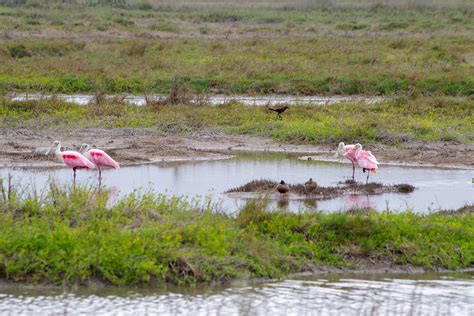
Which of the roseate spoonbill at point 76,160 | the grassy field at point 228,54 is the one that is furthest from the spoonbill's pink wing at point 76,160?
the grassy field at point 228,54

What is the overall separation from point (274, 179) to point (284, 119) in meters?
5.86

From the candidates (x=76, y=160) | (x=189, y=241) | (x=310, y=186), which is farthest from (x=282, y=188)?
(x=189, y=241)

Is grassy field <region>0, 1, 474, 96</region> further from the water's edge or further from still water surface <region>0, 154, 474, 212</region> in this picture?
still water surface <region>0, 154, 474, 212</region>

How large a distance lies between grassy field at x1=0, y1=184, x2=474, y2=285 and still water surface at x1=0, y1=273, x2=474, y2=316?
17cm

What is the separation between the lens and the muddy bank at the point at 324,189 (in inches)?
539

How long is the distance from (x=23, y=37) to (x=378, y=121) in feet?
79.0

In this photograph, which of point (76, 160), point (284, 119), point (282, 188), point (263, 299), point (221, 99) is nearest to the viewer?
point (263, 299)

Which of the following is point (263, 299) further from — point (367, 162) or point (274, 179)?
point (367, 162)

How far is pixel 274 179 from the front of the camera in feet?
48.9

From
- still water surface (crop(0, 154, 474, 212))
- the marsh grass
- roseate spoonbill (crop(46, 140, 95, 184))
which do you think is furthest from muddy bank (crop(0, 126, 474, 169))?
the marsh grass

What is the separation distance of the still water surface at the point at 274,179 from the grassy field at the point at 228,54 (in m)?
6.75

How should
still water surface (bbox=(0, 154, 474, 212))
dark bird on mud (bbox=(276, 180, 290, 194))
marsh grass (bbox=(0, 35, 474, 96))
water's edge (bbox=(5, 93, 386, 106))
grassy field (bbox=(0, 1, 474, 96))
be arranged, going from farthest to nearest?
1. grassy field (bbox=(0, 1, 474, 96))
2. marsh grass (bbox=(0, 35, 474, 96))
3. water's edge (bbox=(5, 93, 386, 106))
4. dark bird on mud (bbox=(276, 180, 290, 194))
5. still water surface (bbox=(0, 154, 474, 212))

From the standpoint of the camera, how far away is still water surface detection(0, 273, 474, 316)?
8.45m

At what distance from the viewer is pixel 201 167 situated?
1634cm
